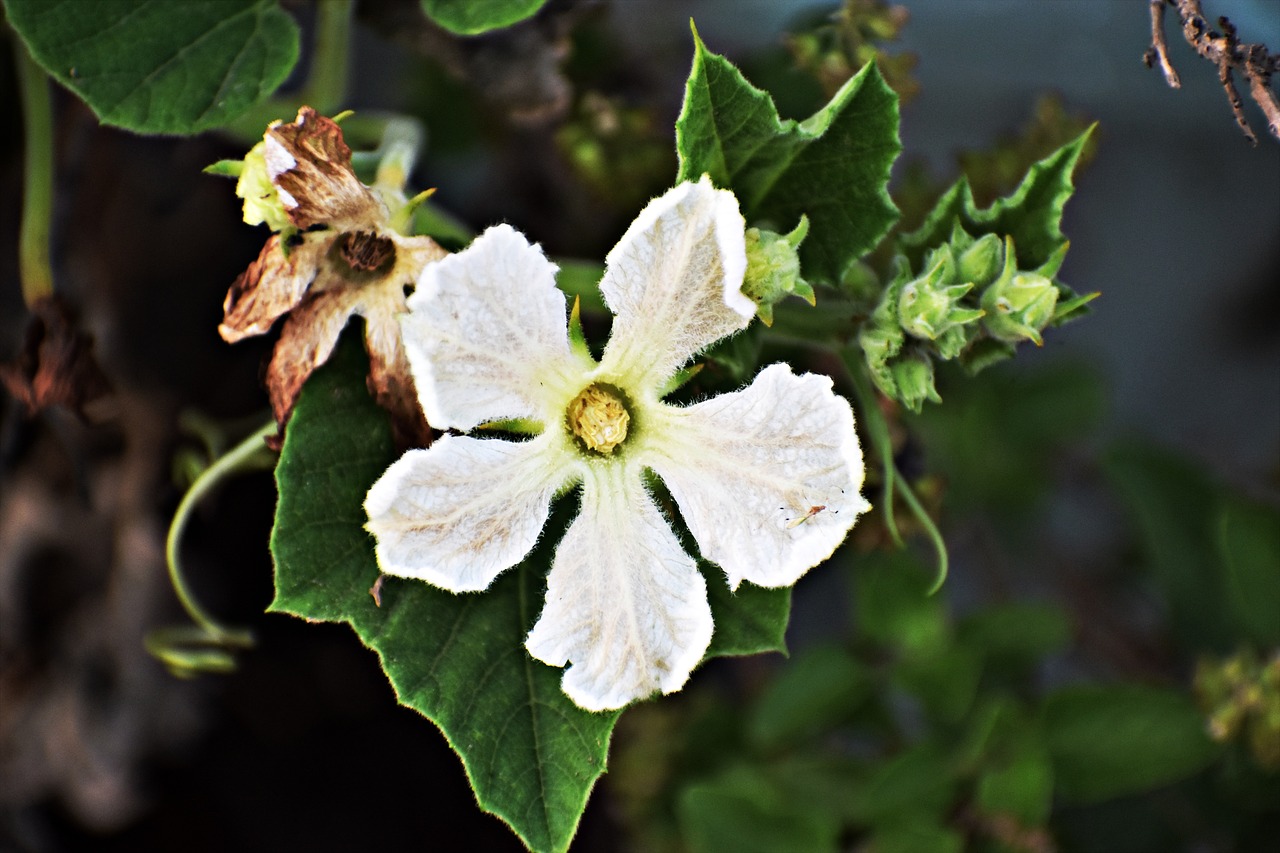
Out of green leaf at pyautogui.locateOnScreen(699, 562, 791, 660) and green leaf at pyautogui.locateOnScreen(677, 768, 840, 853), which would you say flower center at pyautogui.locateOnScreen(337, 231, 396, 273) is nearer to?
green leaf at pyautogui.locateOnScreen(699, 562, 791, 660)

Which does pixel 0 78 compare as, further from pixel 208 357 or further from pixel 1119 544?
pixel 1119 544

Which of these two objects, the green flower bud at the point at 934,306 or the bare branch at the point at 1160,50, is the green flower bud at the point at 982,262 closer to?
the green flower bud at the point at 934,306

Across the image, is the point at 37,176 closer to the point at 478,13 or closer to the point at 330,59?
the point at 330,59

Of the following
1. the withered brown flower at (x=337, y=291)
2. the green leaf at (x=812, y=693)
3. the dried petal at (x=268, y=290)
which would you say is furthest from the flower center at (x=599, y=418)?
the green leaf at (x=812, y=693)

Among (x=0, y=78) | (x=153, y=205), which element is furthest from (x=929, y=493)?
(x=0, y=78)

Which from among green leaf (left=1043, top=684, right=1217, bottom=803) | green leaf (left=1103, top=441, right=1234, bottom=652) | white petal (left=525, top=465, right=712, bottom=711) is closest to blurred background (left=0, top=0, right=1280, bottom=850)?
green leaf (left=1103, top=441, right=1234, bottom=652)

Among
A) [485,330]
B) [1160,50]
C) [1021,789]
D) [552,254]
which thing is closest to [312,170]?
[485,330]
